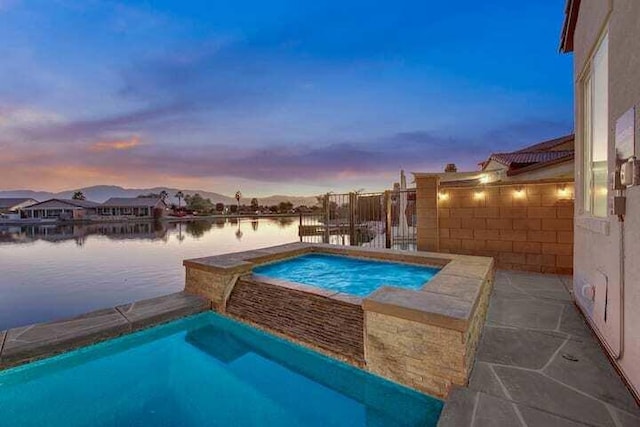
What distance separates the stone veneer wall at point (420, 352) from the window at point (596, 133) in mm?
2353

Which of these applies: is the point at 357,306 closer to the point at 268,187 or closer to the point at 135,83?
the point at 135,83

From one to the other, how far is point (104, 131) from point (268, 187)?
27998mm

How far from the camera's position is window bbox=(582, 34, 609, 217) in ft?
11.2

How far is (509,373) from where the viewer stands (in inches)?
103

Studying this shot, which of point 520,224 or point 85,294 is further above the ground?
point 520,224

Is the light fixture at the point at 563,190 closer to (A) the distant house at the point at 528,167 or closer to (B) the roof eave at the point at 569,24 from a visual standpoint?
(A) the distant house at the point at 528,167

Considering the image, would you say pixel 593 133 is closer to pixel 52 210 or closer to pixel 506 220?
pixel 506 220

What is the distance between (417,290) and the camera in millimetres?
3557

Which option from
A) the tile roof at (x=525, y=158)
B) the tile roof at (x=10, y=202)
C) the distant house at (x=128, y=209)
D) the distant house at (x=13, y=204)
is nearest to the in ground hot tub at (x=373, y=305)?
the tile roof at (x=525, y=158)

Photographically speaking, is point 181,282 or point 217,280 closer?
point 217,280

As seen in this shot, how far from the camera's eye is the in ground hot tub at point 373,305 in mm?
2708

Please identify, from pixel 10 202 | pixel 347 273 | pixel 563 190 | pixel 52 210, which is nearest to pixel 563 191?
pixel 563 190

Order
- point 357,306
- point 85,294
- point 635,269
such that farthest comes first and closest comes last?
point 85,294 < point 357,306 < point 635,269

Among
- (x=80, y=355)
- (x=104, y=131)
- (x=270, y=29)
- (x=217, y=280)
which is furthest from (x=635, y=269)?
(x=104, y=131)
